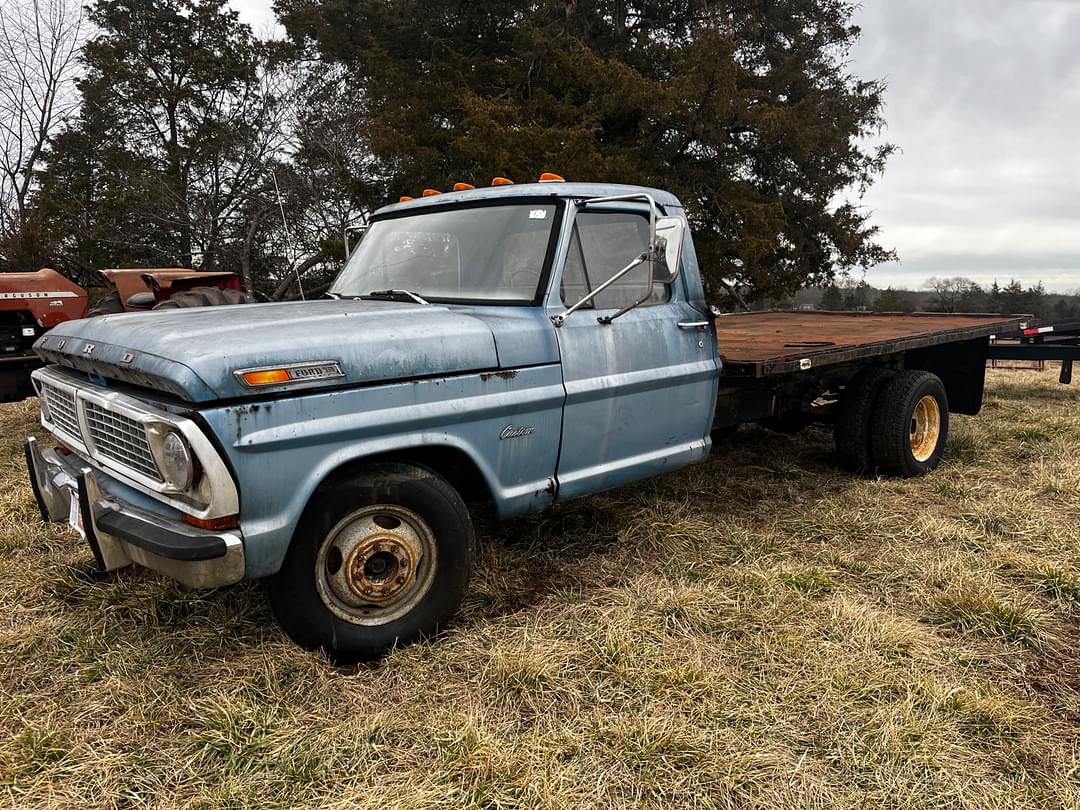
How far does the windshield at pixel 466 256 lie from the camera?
145 inches

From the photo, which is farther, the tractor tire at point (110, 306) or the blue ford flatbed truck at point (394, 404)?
the tractor tire at point (110, 306)

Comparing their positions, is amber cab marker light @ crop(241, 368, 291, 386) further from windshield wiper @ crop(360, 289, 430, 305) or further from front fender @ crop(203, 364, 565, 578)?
windshield wiper @ crop(360, 289, 430, 305)

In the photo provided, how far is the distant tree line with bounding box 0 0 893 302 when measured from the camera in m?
14.8

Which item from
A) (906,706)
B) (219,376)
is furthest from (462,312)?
(906,706)

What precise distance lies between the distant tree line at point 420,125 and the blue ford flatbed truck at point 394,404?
390 inches

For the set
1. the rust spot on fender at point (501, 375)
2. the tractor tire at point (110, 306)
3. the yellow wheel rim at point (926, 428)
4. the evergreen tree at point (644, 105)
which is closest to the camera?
the rust spot on fender at point (501, 375)

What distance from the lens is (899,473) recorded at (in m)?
5.67

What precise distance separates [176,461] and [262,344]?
0.51m

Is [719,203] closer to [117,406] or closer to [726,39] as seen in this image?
[726,39]

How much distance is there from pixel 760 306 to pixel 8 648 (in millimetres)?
19917

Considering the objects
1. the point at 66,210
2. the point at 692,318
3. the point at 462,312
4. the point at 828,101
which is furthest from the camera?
the point at 66,210

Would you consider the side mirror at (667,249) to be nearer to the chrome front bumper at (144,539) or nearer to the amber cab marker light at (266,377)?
the amber cab marker light at (266,377)

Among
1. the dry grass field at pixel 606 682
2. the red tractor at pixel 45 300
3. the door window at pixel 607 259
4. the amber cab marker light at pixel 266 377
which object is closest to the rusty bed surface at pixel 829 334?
the door window at pixel 607 259

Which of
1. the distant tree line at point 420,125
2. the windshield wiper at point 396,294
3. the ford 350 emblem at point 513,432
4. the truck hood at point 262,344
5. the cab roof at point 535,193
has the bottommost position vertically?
the ford 350 emblem at point 513,432
